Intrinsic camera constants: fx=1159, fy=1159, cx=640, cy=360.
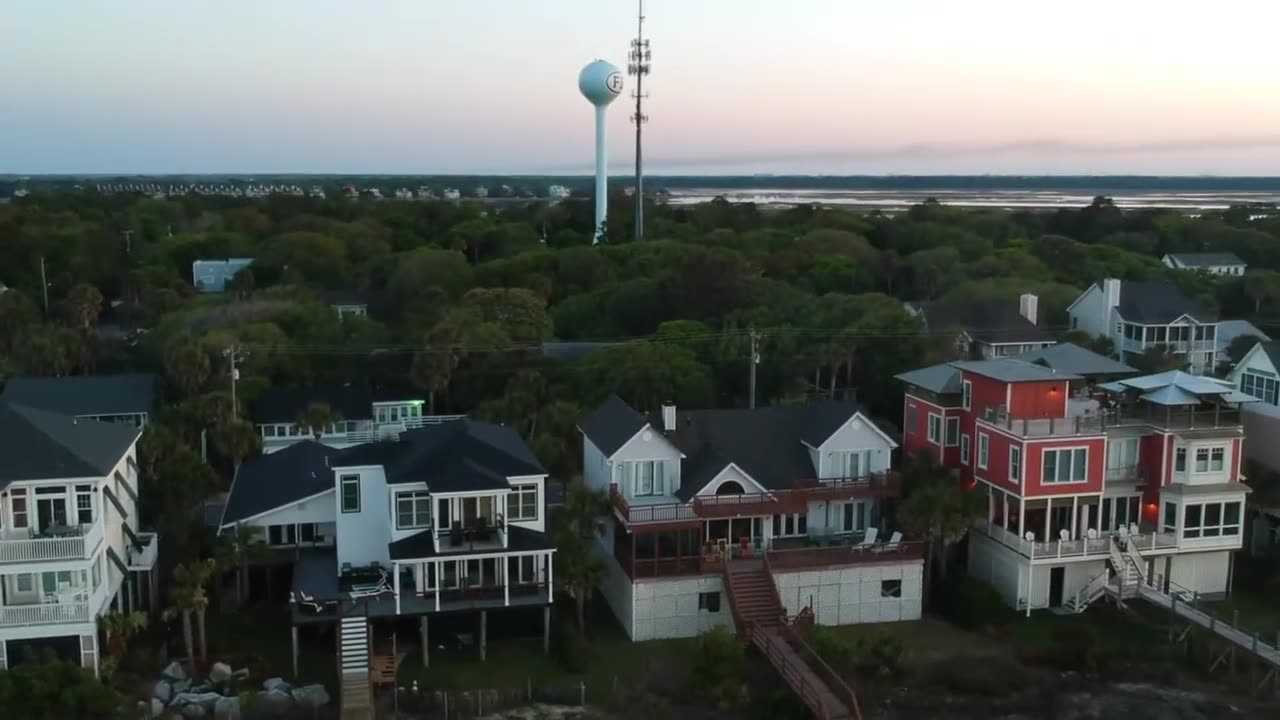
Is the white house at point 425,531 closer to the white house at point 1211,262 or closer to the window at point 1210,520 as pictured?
the window at point 1210,520

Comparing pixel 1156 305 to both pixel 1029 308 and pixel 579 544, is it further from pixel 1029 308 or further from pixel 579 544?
pixel 579 544

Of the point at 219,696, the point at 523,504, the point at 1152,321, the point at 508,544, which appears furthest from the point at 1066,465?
the point at 1152,321

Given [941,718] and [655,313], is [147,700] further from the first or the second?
[655,313]

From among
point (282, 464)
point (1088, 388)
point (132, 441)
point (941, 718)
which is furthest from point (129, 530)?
point (1088, 388)

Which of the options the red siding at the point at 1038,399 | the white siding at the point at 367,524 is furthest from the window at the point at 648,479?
the red siding at the point at 1038,399

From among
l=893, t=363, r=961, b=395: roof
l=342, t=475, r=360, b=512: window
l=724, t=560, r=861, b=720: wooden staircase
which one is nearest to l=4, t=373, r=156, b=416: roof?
l=342, t=475, r=360, b=512: window

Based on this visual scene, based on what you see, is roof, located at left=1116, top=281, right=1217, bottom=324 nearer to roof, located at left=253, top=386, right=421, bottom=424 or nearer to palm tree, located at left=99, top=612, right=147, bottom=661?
roof, located at left=253, top=386, right=421, bottom=424

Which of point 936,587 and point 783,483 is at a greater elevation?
point 783,483
